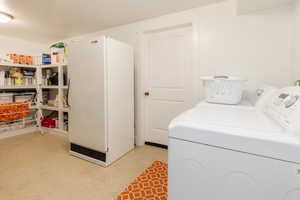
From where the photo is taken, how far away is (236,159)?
0.63 metres

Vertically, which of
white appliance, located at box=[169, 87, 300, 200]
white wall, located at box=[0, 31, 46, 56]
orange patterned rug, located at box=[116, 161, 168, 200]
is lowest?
orange patterned rug, located at box=[116, 161, 168, 200]

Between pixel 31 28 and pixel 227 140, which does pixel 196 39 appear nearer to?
pixel 227 140

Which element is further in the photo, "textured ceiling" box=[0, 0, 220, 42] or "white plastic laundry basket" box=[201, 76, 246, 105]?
"textured ceiling" box=[0, 0, 220, 42]

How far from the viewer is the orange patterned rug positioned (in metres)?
1.43

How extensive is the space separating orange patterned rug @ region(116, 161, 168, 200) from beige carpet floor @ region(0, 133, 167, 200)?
84 millimetres

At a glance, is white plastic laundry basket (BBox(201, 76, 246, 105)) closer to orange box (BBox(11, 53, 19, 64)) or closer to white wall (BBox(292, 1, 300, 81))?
white wall (BBox(292, 1, 300, 81))

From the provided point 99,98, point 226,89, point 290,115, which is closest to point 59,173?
point 99,98

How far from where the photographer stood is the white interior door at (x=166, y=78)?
2.31 m

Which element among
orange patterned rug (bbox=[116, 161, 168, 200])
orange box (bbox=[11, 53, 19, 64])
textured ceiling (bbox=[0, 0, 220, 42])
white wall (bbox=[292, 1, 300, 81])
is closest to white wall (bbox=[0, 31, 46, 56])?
textured ceiling (bbox=[0, 0, 220, 42])

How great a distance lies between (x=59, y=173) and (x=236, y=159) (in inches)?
78.1

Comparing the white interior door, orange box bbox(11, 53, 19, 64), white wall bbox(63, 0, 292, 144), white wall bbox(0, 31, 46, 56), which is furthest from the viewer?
white wall bbox(0, 31, 46, 56)

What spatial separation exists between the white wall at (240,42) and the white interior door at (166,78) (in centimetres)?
18

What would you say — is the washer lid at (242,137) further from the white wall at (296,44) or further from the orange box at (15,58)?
the orange box at (15,58)

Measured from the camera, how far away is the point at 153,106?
104 inches
